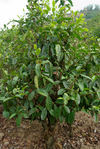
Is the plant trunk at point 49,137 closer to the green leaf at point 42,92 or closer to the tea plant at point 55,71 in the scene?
the tea plant at point 55,71

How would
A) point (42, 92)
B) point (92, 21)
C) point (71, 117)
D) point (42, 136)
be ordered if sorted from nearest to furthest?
point (42, 92) < point (71, 117) < point (42, 136) < point (92, 21)

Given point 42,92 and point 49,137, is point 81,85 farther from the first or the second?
point 49,137

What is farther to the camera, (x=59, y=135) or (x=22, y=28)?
(x=59, y=135)

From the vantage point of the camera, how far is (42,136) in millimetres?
2641

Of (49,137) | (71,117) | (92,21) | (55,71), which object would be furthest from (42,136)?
(92,21)

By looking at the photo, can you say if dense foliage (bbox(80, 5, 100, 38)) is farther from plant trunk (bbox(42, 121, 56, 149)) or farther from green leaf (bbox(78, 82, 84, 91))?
plant trunk (bbox(42, 121, 56, 149))

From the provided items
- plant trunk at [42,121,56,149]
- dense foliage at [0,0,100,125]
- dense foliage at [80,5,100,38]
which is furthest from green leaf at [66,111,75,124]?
dense foliage at [80,5,100,38]

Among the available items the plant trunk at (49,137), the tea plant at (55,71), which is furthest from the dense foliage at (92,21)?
the plant trunk at (49,137)

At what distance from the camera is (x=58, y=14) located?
1.69 m

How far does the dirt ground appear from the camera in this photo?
2.49m

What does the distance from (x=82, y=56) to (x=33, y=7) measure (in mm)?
873

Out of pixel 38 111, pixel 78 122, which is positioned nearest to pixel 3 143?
pixel 38 111

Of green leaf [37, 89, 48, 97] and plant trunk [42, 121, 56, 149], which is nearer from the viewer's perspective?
green leaf [37, 89, 48, 97]

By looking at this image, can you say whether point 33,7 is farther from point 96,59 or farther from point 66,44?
point 96,59
